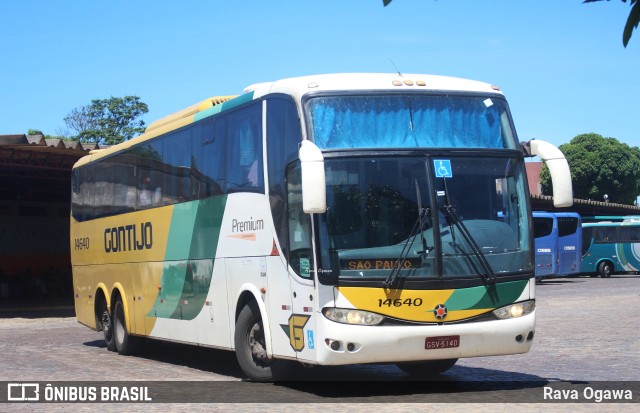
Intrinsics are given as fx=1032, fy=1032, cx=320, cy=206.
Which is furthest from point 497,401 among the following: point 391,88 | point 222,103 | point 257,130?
point 222,103

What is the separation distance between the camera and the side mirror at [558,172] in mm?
10695

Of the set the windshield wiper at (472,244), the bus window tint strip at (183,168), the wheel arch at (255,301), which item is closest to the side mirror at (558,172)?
the windshield wiper at (472,244)

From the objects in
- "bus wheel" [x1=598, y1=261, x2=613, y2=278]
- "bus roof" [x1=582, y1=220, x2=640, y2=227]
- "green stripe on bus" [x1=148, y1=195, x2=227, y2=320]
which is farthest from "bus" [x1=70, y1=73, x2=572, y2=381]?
"bus wheel" [x1=598, y1=261, x2=613, y2=278]

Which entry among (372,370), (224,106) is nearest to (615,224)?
(372,370)

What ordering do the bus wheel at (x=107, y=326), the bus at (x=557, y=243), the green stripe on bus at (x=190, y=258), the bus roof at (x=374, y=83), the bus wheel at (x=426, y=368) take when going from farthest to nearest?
the bus at (x=557, y=243) → the bus wheel at (x=107, y=326) → the green stripe on bus at (x=190, y=258) → the bus wheel at (x=426, y=368) → the bus roof at (x=374, y=83)

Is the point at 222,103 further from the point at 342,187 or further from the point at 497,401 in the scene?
the point at 497,401

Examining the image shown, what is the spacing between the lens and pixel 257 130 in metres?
11.9

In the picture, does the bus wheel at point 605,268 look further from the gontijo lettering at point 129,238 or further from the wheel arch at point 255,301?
the wheel arch at point 255,301

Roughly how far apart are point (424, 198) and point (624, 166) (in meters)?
70.9

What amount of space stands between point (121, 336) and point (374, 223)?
8297 mm

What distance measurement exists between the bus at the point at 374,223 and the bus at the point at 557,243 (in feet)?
102

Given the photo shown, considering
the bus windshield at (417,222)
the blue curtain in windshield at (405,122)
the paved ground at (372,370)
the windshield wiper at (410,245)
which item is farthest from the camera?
the blue curtain in windshield at (405,122)

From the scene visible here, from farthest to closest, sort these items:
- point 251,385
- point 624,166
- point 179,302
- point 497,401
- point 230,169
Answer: point 624,166 → point 179,302 → point 230,169 → point 251,385 → point 497,401

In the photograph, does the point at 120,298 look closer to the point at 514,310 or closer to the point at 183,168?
the point at 183,168
